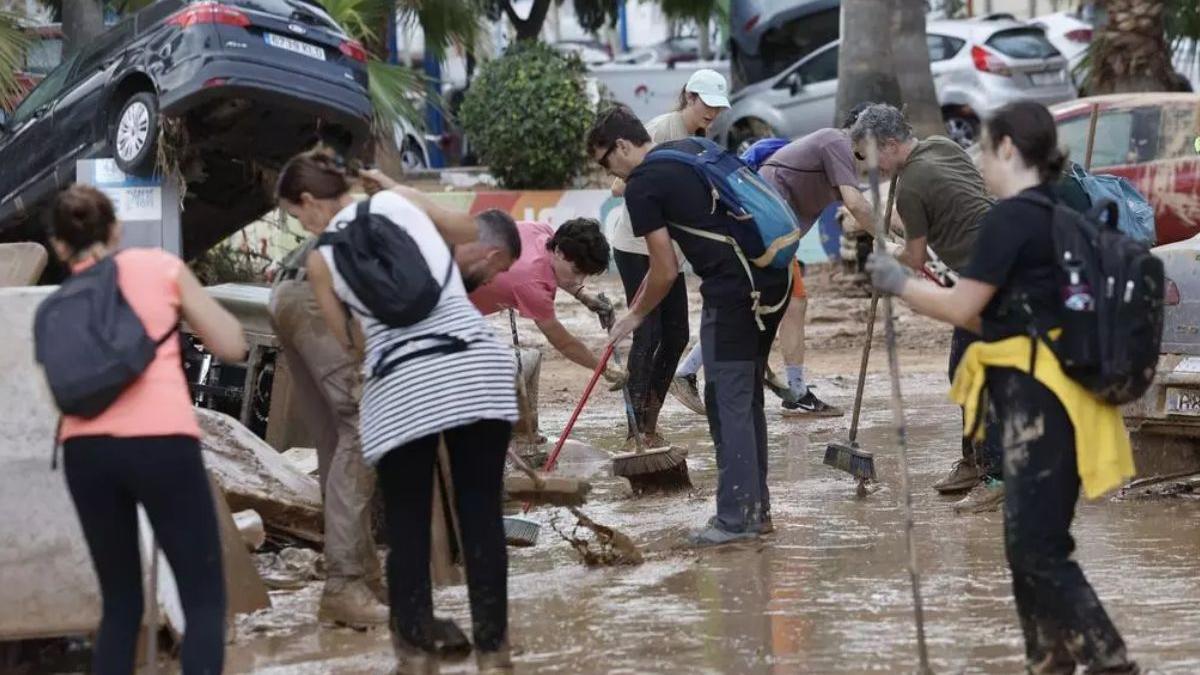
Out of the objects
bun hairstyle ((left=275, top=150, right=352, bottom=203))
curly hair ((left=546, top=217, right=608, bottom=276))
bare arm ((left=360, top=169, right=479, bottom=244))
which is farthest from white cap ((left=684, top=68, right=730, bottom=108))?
bun hairstyle ((left=275, top=150, right=352, bottom=203))

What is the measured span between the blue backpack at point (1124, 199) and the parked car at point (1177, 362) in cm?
16

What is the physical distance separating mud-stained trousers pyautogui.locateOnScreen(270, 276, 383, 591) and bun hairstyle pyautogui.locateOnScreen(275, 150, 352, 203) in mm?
714

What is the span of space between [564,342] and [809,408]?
3365 mm

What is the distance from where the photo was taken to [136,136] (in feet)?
38.1

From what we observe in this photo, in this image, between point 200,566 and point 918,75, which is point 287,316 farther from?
point 918,75

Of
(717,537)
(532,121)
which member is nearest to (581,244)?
(717,537)

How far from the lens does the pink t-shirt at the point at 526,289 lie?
8.15 meters

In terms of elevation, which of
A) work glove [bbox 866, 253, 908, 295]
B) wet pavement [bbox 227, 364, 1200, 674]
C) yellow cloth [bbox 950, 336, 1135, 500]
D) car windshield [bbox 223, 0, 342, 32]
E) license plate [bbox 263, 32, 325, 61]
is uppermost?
car windshield [bbox 223, 0, 342, 32]

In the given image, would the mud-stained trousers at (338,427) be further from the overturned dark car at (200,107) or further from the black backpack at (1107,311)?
the overturned dark car at (200,107)

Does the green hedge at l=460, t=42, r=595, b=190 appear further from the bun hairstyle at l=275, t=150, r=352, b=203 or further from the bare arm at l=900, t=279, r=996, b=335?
the bare arm at l=900, t=279, r=996, b=335

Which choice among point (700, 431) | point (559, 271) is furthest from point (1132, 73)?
point (559, 271)

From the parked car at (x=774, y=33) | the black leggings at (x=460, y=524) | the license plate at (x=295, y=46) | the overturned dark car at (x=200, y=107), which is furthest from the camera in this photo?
the parked car at (x=774, y=33)

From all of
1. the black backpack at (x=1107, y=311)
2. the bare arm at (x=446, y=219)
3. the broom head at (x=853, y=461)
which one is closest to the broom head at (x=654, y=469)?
the broom head at (x=853, y=461)

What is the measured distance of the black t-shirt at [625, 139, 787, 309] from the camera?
7.59m
